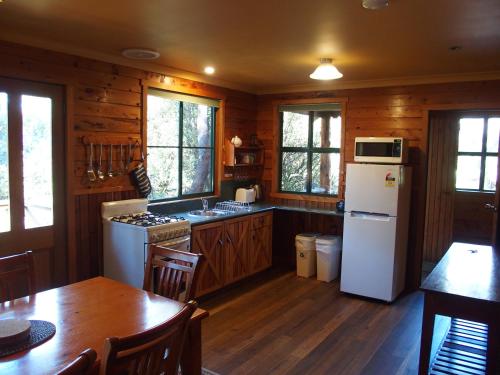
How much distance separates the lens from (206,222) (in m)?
4.03

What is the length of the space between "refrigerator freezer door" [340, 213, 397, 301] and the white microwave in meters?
0.58

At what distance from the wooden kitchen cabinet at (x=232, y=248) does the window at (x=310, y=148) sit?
0.74 meters

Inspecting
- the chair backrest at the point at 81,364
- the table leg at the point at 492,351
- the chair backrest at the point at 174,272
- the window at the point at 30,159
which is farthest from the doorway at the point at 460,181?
the chair backrest at the point at 81,364

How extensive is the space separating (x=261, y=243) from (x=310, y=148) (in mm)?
1395

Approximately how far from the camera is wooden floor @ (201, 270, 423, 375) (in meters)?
2.98

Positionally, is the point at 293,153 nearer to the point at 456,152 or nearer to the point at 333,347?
the point at 456,152

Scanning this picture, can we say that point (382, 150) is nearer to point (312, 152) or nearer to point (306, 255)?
point (312, 152)

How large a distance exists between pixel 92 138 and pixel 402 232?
3149 millimetres

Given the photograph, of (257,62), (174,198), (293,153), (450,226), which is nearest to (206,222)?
(174,198)

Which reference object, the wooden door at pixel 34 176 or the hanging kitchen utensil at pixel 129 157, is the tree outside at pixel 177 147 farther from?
the wooden door at pixel 34 176

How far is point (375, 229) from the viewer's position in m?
4.20

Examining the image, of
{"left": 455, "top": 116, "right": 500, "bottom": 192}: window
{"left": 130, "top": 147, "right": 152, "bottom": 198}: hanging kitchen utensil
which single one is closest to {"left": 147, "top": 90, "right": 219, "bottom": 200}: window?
{"left": 130, "top": 147, "right": 152, "bottom": 198}: hanging kitchen utensil

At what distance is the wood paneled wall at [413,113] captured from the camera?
424cm

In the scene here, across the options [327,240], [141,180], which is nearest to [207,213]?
[141,180]
